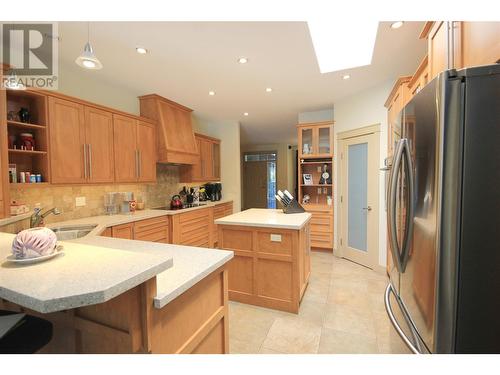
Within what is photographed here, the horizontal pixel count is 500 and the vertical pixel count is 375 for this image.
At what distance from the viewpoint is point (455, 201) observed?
84 cm

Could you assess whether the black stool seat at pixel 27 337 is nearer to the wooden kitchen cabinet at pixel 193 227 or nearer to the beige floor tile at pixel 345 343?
the beige floor tile at pixel 345 343

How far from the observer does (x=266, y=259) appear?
7.97 feet

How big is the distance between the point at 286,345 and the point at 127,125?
3163mm

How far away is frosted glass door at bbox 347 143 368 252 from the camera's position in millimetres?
3599

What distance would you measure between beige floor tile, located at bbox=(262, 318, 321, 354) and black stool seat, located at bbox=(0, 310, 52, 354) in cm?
154

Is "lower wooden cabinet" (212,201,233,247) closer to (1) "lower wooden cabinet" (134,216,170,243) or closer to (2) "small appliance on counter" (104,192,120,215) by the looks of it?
(1) "lower wooden cabinet" (134,216,170,243)

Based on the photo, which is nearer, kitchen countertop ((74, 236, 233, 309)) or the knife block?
kitchen countertop ((74, 236, 233, 309))

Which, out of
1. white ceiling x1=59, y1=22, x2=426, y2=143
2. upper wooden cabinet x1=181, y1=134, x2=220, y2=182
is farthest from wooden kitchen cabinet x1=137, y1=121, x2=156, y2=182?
→ upper wooden cabinet x1=181, y1=134, x2=220, y2=182

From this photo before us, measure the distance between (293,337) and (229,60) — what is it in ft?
9.15

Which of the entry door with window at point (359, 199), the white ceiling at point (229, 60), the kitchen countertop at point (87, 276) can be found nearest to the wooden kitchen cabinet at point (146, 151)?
the white ceiling at point (229, 60)

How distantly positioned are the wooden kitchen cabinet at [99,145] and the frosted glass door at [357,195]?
3.51 meters

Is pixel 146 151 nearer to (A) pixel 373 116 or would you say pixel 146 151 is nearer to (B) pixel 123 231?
(B) pixel 123 231

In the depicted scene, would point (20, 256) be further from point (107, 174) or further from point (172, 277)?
point (107, 174)
